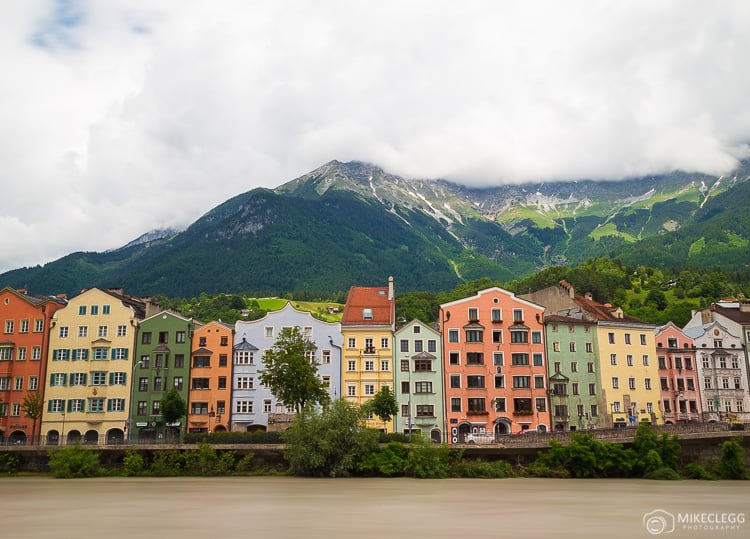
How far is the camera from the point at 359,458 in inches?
2088

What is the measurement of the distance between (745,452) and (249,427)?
4621 centimetres

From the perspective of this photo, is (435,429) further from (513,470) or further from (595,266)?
(595,266)

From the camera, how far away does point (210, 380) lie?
72250mm

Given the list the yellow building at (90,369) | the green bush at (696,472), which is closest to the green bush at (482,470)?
the green bush at (696,472)

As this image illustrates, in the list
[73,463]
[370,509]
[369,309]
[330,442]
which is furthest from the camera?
[369,309]

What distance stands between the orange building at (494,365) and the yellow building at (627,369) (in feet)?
24.6

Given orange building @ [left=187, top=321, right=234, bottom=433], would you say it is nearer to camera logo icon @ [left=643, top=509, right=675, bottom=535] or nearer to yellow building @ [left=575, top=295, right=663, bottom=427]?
yellow building @ [left=575, top=295, right=663, bottom=427]

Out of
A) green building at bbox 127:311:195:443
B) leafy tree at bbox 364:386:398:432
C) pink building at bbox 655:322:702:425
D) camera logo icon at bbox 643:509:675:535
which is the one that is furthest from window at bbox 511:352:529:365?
camera logo icon at bbox 643:509:675:535

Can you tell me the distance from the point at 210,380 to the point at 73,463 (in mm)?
19347

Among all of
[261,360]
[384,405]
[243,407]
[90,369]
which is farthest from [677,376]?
[90,369]

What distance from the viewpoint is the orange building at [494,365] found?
71.3m

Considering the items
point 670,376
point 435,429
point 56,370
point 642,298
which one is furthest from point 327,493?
point 642,298

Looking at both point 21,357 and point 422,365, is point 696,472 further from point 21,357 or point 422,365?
point 21,357

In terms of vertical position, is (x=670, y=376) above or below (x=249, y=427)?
above
